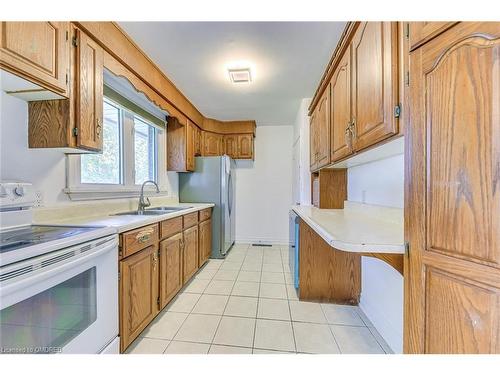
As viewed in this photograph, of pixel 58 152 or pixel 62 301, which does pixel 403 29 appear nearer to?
pixel 62 301

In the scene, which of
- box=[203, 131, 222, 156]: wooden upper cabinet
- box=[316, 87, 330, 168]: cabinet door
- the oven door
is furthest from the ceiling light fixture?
the oven door

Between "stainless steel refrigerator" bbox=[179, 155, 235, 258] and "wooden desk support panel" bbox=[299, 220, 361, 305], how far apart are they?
1.63m

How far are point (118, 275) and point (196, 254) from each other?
1483mm

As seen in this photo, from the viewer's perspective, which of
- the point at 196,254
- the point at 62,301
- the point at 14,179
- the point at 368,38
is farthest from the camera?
the point at 196,254

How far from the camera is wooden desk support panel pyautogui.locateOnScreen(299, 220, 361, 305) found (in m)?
2.17

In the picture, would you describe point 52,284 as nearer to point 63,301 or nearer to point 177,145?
point 63,301

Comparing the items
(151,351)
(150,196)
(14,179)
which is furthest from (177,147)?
(151,351)

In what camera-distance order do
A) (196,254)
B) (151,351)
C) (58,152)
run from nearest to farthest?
(151,351)
(58,152)
(196,254)

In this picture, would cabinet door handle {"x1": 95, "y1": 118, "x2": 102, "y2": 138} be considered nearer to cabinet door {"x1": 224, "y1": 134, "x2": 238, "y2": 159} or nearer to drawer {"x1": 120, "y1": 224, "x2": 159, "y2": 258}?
drawer {"x1": 120, "y1": 224, "x2": 159, "y2": 258}

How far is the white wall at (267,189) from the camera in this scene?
4.51m

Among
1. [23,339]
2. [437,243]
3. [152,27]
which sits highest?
[152,27]

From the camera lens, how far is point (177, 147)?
10.7ft

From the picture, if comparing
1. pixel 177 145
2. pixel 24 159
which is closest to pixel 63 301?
pixel 24 159

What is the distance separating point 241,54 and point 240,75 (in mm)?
374
